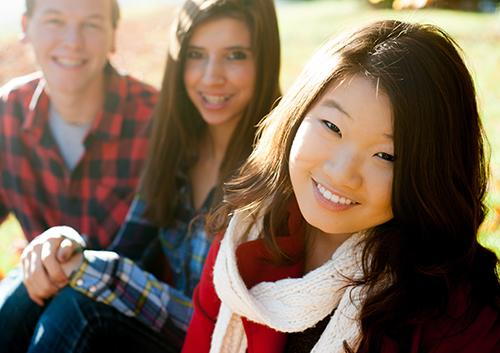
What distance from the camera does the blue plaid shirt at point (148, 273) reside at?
2.08 m

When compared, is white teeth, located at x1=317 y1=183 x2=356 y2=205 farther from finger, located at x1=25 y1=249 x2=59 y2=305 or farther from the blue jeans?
finger, located at x1=25 y1=249 x2=59 y2=305

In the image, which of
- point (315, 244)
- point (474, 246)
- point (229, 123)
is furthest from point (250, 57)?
point (474, 246)

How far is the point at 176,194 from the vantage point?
2.42 m

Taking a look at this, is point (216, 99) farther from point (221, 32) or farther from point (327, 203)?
point (327, 203)

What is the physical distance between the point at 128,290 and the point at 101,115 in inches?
38.1

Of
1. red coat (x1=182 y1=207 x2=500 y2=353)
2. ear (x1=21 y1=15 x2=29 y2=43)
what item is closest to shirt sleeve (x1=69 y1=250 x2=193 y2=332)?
red coat (x1=182 y1=207 x2=500 y2=353)

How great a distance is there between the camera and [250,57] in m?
2.27

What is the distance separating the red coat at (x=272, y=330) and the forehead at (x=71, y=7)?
1.29 meters

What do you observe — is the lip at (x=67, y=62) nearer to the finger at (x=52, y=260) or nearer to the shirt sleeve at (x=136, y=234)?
the shirt sleeve at (x=136, y=234)

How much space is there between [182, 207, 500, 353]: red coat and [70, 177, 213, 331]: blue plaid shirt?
10.0 inches

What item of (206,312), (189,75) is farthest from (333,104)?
(189,75)

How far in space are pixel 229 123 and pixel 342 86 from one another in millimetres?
996

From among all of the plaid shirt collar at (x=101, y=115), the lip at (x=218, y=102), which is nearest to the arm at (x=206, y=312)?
the lip at (x=218, y=102)

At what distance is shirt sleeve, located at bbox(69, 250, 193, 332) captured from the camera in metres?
2.07
